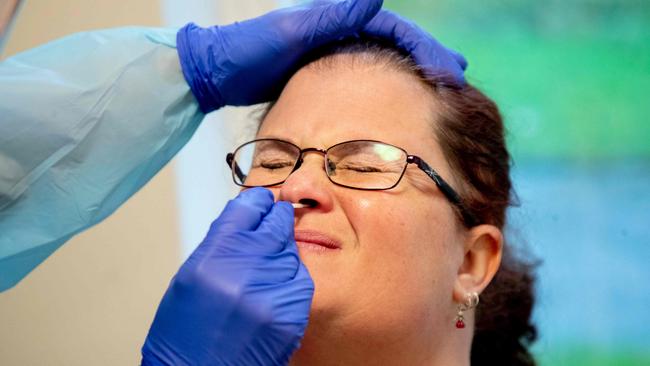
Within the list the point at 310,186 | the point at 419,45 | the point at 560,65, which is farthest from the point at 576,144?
the point at 310,186

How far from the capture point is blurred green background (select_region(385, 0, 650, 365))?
2.24 meters

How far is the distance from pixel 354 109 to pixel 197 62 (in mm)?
415

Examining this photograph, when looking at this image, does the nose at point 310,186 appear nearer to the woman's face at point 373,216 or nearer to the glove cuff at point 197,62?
the woman's face at point 373,216

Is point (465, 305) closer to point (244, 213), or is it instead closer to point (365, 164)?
point (365, 164)

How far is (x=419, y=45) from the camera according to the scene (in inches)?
63.1

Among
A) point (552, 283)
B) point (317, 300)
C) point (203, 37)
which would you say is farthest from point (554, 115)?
point (317, 300)

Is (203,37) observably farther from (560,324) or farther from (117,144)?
(560,324)

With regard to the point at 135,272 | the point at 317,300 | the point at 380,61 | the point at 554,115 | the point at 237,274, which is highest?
the point at 380,61

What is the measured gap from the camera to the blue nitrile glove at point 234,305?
1.14m

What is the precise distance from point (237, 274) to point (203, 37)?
70 centimetres

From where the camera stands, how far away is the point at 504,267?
1.92 metres

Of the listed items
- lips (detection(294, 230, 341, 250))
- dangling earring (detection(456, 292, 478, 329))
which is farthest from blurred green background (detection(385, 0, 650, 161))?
lips (detection(294, 230, 341, 250))

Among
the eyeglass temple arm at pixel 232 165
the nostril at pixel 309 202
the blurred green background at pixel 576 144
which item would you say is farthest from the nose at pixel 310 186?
the blurred green background at pixel 576 144

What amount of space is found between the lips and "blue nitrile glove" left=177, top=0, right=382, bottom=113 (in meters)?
0.46
